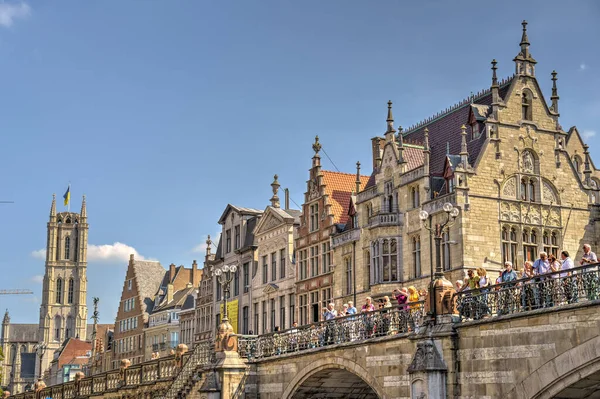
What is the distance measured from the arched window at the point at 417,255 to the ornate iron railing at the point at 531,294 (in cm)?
1576

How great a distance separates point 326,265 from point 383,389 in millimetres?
20459

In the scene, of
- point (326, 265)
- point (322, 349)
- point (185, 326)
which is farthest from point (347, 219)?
point (185, 326)

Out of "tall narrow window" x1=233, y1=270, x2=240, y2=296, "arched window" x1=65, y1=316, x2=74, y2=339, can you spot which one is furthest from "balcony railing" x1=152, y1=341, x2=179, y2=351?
"arched window" x1=65, y1=316, x2=74, y2=339

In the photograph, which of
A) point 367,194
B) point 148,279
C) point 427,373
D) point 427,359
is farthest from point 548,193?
point 148,279

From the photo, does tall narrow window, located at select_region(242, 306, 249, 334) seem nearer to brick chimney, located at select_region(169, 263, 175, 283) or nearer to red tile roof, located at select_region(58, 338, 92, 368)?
brick chimney, located at select_region(169, 263, 175, 283)

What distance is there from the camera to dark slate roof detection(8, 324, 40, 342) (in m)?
182

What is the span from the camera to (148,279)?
8612 cm

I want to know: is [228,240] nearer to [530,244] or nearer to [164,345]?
[164,345]

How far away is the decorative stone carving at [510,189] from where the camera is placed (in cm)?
4006

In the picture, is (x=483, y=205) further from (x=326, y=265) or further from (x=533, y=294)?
(x=533, y=294)

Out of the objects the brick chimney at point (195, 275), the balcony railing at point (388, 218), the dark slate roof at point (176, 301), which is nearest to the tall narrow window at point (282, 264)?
the balcony railing at point (388, 218)

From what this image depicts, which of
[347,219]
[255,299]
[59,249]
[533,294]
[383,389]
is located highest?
[59,249]

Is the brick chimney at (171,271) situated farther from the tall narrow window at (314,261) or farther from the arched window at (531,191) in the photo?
the arched window at (531,191)

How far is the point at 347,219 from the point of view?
48.4m
